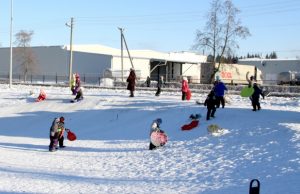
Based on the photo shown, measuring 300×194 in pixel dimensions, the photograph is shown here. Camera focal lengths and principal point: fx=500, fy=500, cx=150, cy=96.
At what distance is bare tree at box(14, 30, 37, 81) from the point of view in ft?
239

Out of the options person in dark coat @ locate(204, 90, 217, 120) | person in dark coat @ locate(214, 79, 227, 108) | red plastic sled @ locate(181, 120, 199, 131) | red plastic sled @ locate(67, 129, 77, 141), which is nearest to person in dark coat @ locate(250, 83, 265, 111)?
person in dark coat @ locate(214, 79, 227, 108)

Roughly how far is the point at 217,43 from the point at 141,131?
127ft

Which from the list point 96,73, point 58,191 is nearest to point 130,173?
point 58,191

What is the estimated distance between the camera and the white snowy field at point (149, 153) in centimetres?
1206

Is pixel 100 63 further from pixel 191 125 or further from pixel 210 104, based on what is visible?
pixel 191 125

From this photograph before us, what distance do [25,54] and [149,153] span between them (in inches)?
2375

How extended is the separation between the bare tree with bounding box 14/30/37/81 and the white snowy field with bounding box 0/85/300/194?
1861 inches

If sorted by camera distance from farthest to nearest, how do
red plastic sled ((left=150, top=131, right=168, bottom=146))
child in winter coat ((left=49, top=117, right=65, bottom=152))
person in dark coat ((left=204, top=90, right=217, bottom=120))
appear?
1. person in dark coat ((left=204, top=90, right=217, bottom=120))
2. child in winter coat ((left=49, top=117, right=65, bottom=152))
3. red plastic sled ((left=150, top=131, right=168, bottom=146))

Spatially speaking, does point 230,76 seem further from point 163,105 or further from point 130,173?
point 130,173

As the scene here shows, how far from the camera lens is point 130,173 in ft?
45.8

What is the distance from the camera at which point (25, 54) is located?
73.6 metres

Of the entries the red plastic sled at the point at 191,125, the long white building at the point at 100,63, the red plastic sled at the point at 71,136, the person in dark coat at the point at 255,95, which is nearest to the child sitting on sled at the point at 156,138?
the red plastic sled at the point at 191,125

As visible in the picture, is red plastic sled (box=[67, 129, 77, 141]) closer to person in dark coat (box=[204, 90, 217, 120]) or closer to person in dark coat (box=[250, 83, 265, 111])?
person in dark coat (box=[204, 90, 217, 120])

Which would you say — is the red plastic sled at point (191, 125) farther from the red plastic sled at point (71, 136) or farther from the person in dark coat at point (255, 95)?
the red plastic sled at point (71, 136)
